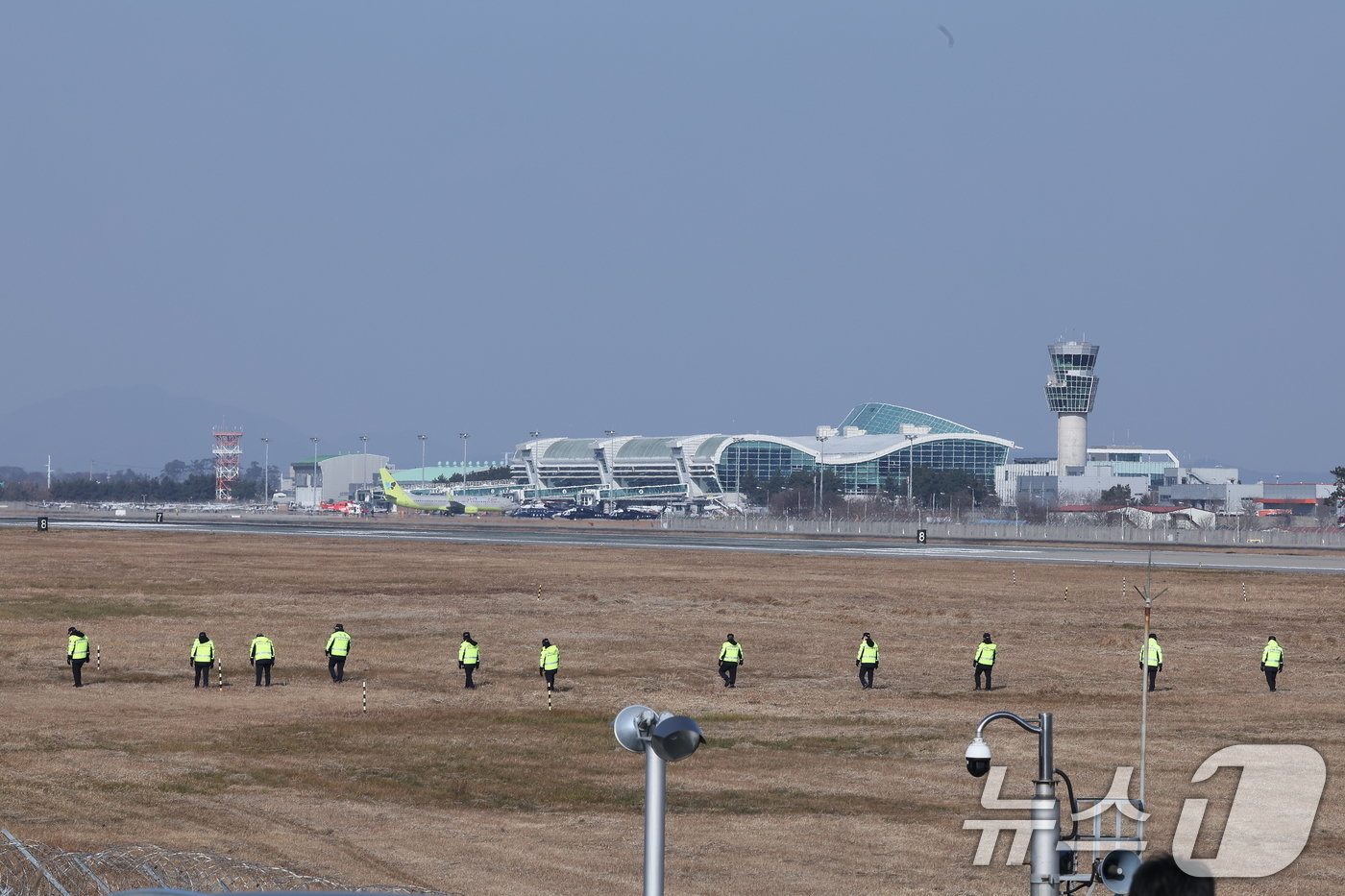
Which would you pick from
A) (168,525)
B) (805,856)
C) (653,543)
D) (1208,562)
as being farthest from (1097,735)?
(168,525)

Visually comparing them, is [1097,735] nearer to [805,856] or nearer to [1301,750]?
[1301,750]

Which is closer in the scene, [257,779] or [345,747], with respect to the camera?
[257,779]

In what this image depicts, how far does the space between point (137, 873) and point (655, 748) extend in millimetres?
11026

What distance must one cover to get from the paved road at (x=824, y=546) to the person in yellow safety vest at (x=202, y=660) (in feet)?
187

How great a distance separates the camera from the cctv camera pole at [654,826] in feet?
30.6

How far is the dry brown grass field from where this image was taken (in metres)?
22.2

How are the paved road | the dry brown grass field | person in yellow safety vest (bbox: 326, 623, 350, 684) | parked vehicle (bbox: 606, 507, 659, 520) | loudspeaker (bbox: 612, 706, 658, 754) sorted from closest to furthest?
loudspeaker (bbox: 612, 706, 658, 754), the dry brown grass field, person in yellow safety vest (bbox: 326, 623, 350, 684), the paved road, parked vehicle (bbox: 606, 507, 659, 520)

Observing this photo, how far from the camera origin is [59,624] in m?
52.6

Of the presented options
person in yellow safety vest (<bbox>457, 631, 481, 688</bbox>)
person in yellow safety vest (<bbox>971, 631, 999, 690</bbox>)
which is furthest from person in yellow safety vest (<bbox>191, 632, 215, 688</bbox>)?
person in yellow safety vest (<bbox>971, 631, 999, 690</bbox>)

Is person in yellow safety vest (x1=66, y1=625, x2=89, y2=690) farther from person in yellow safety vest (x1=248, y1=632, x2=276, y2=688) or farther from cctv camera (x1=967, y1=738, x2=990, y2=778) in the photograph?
cctv camera (x1=967, y1=738, x2=990, y2=778)

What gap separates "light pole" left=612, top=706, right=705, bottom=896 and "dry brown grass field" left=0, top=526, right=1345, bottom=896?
11039 mm

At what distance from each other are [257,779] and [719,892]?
1088cm

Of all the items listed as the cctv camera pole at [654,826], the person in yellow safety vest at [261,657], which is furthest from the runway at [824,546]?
the cctv camera pole at [654,826]

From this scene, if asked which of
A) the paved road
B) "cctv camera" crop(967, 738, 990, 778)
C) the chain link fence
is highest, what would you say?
"cctv camera" crop(967, 738, 990, 778)
